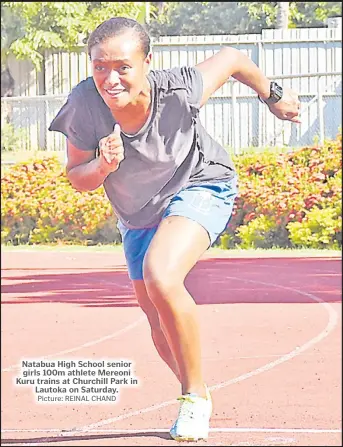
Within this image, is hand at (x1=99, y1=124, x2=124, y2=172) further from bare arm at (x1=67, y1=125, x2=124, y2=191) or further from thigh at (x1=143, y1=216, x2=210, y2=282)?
thigh at (x1=143, y1=216, x2=210, y2=282)

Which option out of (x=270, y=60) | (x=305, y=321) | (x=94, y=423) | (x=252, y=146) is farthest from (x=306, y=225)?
(x=94, y=423)

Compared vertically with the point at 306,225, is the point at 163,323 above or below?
above

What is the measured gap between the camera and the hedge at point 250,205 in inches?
747

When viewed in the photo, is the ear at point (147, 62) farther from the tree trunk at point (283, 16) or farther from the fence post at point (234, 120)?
the tree trunk at point (283, 16)

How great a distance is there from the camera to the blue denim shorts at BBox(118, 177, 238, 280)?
542 cm

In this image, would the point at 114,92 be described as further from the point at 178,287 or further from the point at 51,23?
the point at 51,23

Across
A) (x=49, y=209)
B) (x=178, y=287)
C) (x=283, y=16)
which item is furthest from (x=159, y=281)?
(x=283, y=16)

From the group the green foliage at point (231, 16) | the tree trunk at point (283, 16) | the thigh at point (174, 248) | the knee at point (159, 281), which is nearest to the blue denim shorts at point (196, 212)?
the thigh at point (174, 248)

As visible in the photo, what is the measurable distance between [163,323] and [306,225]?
13459 millimetres

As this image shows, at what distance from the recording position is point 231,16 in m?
35.2

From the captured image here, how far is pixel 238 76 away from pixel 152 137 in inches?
25.6

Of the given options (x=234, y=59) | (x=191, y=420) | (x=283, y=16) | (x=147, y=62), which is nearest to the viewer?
(x=147, y=62)

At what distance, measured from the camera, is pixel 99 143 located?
16.2 ft

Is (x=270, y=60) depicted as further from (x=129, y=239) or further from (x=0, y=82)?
(x=129, y=239)
